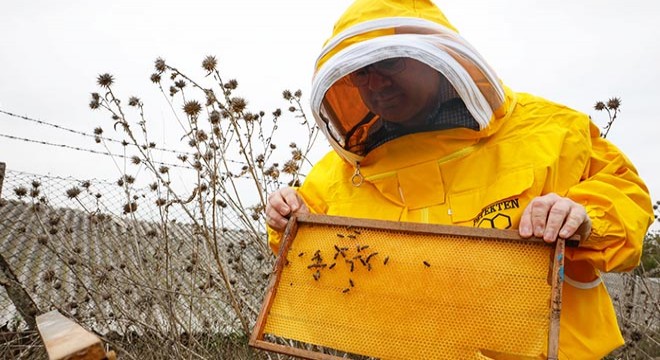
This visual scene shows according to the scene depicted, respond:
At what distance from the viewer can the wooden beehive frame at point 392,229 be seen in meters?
1.51

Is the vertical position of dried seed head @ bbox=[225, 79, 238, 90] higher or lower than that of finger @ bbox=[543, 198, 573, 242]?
higher

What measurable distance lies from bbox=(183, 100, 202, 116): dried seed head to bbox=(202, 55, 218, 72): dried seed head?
267 mm

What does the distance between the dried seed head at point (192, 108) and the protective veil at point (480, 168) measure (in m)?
1.41

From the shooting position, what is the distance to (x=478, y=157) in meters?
1.91

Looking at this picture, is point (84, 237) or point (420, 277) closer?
point (420, 277)

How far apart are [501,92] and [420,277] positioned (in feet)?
2.67

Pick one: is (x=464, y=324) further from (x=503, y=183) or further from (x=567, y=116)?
(x=567, y=116)

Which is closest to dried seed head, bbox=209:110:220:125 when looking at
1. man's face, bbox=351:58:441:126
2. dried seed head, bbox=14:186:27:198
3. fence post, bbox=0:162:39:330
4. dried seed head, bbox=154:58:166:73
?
dried seed head, bbox=154:58:166:73

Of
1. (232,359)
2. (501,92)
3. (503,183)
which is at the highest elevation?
(501,92)

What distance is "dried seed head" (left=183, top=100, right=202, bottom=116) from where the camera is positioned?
339 cm

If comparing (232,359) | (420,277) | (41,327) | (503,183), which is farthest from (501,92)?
(232,359)

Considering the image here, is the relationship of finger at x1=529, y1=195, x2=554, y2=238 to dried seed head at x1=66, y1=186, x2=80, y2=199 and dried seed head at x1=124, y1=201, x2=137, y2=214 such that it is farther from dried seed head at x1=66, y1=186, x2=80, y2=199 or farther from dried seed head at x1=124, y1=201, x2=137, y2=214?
dried seed head at x1=66, y1=186, x2=80, y2=199

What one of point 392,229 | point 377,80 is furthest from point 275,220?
point 377,80

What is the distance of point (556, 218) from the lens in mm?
1522
